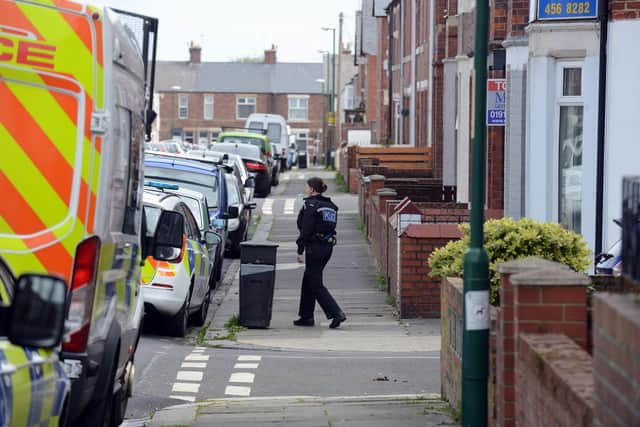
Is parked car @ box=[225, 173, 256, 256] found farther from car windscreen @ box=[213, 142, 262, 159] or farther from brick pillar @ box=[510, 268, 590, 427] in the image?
brick pillar @ box=[510, 268, 590, 427]

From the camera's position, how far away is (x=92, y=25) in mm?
7508

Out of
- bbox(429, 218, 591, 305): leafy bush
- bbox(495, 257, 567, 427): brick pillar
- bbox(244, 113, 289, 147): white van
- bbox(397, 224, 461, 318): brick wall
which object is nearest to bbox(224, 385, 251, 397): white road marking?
bbox(429, 218, 591, 305): leafy bush

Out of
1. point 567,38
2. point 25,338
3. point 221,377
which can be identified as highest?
point 567,38

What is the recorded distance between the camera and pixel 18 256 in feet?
24.4

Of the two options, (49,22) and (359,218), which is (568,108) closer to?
(49,22)

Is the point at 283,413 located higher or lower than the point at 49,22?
lower

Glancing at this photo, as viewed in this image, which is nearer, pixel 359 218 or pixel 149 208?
pixel 149 208

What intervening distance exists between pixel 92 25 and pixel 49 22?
232 millimetres

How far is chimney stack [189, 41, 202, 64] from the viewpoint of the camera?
10519 cm

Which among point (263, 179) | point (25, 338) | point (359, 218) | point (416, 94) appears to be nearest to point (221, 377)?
point (25, 338)

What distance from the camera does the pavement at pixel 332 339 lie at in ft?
31.4

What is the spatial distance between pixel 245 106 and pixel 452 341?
93958 millimetres

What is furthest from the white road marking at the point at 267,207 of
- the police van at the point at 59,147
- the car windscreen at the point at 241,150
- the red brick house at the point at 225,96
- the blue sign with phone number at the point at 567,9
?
the red brick house at the point at 225,96

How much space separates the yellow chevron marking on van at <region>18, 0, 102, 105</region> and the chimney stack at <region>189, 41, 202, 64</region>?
322ft
